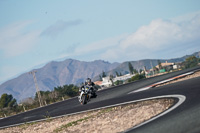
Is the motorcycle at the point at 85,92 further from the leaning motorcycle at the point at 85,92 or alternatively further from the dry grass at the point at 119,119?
the dry grass at the point at 119,119

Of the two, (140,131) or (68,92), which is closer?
(140,131)

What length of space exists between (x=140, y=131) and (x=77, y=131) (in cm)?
501

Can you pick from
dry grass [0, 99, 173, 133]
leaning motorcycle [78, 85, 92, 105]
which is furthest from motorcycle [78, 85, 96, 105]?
dry grass [0, 99, 173, 133]

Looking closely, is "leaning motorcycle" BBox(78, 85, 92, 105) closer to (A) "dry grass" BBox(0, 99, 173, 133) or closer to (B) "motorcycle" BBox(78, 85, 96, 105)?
(B) "motorcycle" BBox(78, 85, 96, 105)

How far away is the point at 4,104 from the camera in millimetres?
94062

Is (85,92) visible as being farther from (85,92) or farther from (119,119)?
(119,119)

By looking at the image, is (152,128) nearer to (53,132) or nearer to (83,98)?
(53,132)

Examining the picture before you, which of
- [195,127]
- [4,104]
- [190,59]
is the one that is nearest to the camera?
[195,127]

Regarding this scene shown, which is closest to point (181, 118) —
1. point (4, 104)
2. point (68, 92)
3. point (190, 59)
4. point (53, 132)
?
point (53, 132)

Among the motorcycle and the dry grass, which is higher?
the motorcycle

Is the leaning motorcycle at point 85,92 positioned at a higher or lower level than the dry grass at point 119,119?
higher

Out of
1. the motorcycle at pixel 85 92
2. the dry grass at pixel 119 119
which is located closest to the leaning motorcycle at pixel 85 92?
the motorcycle at pixel 85 92

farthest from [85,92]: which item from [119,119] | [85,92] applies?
[119,119]

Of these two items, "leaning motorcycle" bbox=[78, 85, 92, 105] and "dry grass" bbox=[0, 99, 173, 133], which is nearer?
"dry grass" bbox=[0, 99, 173, 133]
